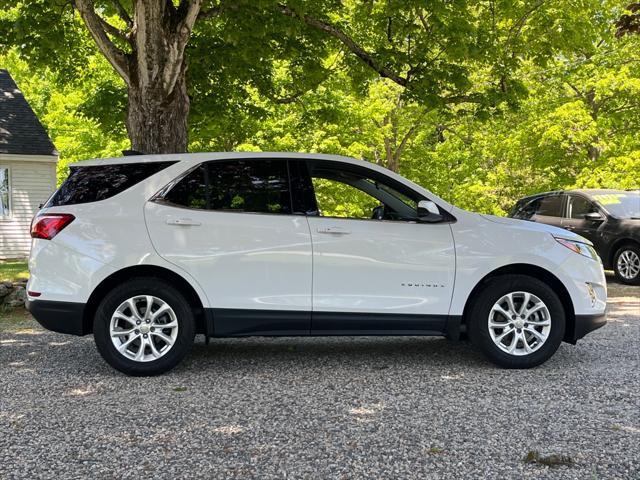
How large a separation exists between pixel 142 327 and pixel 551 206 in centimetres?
989

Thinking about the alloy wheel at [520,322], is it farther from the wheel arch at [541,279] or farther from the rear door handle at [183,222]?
the rear door handle at [183,222]

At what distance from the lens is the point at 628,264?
37.5ft

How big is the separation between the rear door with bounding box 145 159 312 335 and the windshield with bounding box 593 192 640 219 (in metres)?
8.65

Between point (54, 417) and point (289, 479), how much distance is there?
191cm

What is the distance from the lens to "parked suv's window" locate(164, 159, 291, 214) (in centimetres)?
527

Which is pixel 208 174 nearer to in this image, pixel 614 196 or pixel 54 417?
pixel 54 417

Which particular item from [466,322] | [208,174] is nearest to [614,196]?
[466,322]

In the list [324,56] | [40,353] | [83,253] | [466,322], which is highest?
[324,56]

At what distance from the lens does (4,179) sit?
1802 cm

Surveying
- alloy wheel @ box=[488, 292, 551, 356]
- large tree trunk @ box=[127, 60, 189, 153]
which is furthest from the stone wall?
alloy wheel @ box=[488, 292, 551, 356]

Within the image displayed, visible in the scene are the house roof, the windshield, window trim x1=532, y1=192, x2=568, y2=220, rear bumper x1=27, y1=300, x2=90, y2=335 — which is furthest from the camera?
the house roof

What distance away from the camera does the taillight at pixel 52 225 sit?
16.8ft

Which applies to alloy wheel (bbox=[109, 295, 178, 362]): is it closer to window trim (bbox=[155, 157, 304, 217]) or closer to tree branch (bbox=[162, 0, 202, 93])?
window trim (bbox=[155, 157, 304, 217])

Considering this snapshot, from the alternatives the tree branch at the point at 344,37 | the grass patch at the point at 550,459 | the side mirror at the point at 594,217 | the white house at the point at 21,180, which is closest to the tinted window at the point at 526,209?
the side mirror at the point at 594,217
